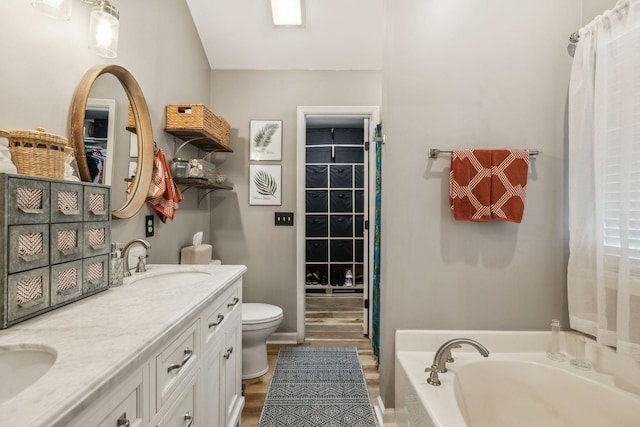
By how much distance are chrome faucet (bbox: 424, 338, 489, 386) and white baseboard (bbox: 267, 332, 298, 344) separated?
5.36ft

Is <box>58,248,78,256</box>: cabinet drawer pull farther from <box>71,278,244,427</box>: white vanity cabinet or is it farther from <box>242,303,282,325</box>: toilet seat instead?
<box>242,303,282,325</box>: toilet seat

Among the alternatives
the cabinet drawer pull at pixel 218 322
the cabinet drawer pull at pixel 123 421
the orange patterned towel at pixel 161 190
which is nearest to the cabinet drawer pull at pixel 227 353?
the cabinet drawer pull at pixel 218 322

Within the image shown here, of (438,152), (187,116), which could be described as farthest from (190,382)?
(187,116)

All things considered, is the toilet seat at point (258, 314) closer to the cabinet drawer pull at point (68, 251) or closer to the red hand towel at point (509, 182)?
the cabinet drawer pull at point (68, 251)

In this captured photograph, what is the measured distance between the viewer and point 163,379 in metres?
0.84

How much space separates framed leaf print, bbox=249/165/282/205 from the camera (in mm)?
2734

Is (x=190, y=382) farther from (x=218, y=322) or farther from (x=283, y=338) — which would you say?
(x=283, y=338)

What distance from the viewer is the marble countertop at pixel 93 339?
0.48 meters

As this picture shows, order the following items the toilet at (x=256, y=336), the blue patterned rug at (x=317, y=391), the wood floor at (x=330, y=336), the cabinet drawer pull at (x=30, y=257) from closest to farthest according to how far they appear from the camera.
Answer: the cabinet drawer pull at (x=30, y=257) → the blue patterned rug at (x=317, y=391) → the wood floor at (x=330, y=336) → the toilet at (x=256, y=336)

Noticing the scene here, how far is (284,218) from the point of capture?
2.74 metres

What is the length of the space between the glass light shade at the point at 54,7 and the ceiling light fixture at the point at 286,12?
1550mm

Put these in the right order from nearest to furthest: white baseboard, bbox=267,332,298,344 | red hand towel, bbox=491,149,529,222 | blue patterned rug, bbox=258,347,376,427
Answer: red hand towel, bbox=491,149,529,222 < blue patterned rug, bbox=258,347,376,427 < white baseboard, bbox=267,332,298,344

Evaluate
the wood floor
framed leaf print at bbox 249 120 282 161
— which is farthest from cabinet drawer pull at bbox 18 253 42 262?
framed leaf print at bbox 249 120 282 161

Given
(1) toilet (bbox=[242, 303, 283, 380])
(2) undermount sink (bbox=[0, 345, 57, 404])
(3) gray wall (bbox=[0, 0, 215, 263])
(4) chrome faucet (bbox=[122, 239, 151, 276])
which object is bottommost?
(1) toilet (bbox=[242, 303, 283, 380])
